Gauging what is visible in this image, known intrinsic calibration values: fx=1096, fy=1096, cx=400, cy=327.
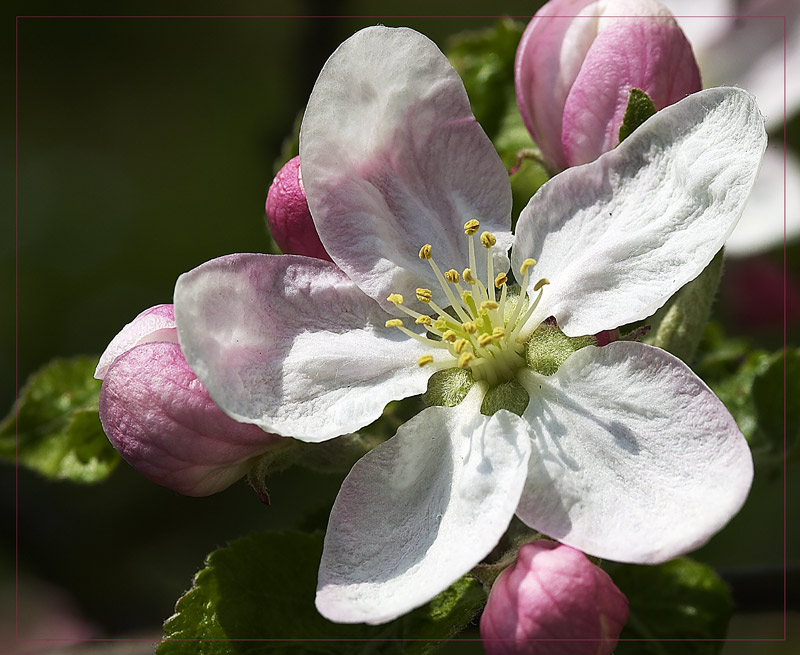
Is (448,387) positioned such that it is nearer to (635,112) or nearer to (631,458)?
(631,458)

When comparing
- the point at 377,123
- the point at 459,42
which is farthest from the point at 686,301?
the point at 459,42

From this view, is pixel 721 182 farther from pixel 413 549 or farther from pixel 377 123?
A: pixel 413 549

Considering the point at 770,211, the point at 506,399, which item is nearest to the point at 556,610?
the point at 506,399

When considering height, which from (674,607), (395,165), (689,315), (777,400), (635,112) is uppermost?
(635,112)

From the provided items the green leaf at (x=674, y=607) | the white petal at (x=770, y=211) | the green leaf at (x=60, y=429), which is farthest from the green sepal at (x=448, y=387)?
the white petal at (x=770, y=211)

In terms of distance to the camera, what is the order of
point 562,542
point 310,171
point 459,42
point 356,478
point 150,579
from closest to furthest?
point 562,542 < point 356,478 < point 310,171 < point 459,42 < point 150,579
